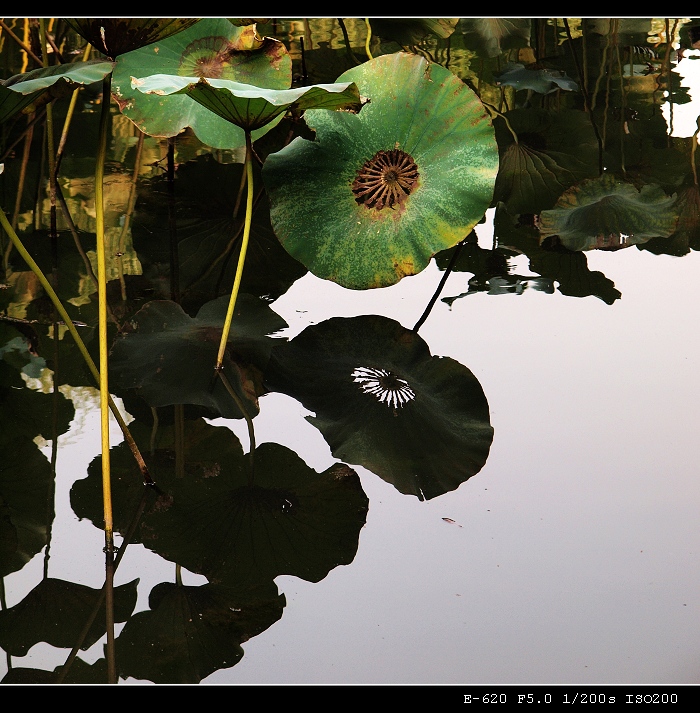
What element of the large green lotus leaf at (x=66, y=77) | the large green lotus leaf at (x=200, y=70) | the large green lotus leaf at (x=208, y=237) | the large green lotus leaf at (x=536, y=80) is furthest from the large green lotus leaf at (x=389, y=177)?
the large green lotus leaf at (x=536, y=80)

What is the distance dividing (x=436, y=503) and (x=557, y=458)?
9.5 inches

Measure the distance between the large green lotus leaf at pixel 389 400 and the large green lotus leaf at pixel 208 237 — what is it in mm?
304

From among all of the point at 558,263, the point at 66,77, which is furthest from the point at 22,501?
the point at 558,263

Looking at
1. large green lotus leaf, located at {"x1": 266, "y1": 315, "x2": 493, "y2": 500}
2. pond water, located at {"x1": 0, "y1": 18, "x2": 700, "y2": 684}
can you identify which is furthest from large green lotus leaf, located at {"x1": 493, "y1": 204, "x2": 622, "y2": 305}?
large green lotus leaf, located at {"x1": 266, "y1": 315, "x2": 493, "y2": 500}

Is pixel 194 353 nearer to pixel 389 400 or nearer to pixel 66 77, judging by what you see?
pixel 389 400

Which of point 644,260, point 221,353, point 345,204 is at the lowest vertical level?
point 644,260

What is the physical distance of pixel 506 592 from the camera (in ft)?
3.55

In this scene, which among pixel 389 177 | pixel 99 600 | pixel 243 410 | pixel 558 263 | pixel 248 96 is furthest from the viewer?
pixel 558 263

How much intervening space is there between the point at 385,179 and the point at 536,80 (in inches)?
59.1

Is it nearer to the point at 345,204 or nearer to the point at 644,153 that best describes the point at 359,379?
the point at 345,204

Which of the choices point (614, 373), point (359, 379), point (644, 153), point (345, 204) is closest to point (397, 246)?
point (345, 204)

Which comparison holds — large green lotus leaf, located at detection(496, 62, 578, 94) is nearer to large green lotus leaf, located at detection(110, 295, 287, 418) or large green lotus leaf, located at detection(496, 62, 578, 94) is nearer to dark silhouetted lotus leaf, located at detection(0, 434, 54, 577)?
large green lotus leaf, located at detection(110, 295, 287, 418)

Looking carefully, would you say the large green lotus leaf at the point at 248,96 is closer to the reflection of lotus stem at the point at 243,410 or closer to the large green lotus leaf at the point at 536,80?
the reflection of lotus stem at the point at 243,410

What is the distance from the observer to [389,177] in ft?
6.12
